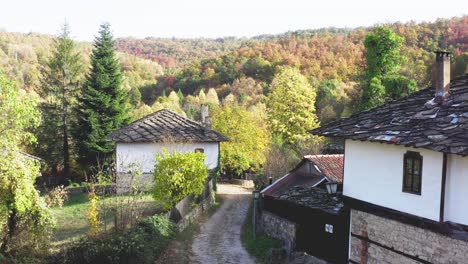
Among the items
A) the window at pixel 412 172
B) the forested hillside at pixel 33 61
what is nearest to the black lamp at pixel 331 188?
the window at pixel 412 172

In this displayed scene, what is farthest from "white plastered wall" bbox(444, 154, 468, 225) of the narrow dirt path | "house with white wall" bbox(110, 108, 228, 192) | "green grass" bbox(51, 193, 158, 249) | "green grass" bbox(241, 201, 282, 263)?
"house with white wall" bbox(110, 108, 228, 192)

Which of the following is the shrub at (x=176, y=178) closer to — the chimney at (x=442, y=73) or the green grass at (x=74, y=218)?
the green grass at (x=74, y=218)

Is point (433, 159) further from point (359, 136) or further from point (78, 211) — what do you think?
point (78, 211)

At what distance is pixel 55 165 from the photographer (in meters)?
40.3

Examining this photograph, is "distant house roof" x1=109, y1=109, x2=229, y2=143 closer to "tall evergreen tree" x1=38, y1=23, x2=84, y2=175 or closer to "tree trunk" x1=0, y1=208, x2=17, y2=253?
"tall evergreen tree" x1=38, y1=23, x2=84, y2=175

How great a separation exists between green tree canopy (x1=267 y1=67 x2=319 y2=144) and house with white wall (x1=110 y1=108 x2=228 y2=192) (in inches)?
424

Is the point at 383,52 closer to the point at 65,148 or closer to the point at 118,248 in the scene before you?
the point at 118,248

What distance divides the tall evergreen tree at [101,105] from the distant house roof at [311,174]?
1995 cm

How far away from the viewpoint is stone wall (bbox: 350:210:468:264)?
35.7 ft

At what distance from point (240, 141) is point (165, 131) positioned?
9.85 meters

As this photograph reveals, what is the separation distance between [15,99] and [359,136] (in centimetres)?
980

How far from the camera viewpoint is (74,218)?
2344 centimetres

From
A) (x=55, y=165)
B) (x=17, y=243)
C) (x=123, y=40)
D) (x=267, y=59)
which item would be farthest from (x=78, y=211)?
(x=123, y=40)

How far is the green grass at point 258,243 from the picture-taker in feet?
57.8
